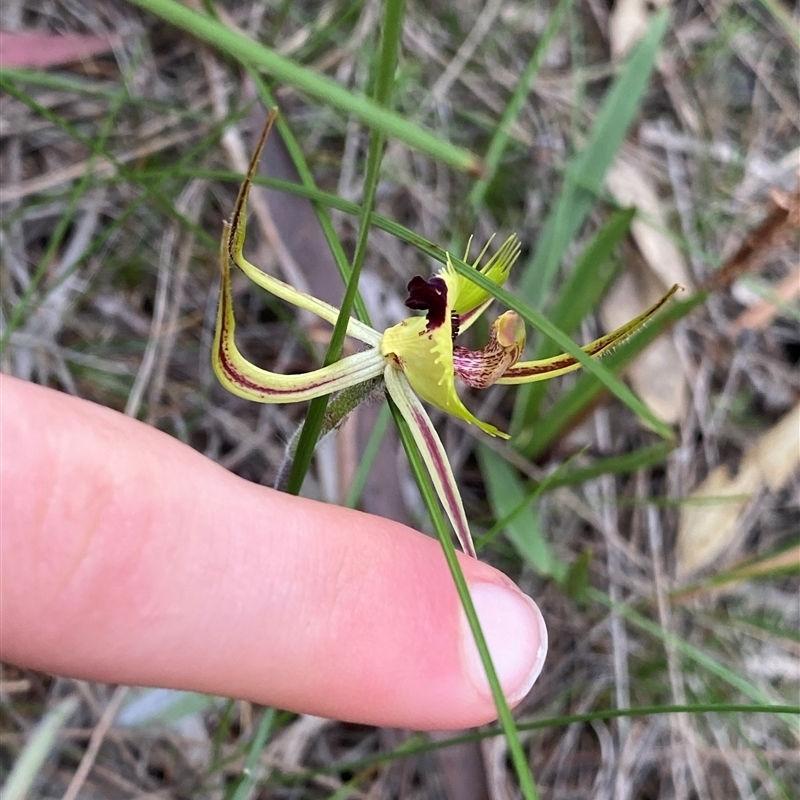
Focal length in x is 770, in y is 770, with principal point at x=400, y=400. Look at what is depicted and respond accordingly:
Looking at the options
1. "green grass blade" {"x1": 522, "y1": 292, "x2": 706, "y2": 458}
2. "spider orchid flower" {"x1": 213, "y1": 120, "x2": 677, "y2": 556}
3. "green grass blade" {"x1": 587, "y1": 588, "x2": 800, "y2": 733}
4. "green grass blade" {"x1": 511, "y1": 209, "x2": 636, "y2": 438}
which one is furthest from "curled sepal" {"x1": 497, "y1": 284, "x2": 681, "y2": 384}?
"green grass blade" {"x1": 587, "y1": 588, "x2": 800, "y2": 733}

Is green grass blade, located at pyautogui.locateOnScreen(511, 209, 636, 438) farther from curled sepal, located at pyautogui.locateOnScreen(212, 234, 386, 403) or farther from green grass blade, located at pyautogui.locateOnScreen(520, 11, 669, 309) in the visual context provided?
curled sepal, located at pyautogui.locateOnScreen(212, 234, 386, 403)

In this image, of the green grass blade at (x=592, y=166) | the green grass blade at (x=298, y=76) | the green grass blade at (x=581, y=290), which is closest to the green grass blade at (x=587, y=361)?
the green grass blade at (x=298, y=76)

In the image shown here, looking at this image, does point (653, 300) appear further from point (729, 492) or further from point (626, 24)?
point (626, 24)

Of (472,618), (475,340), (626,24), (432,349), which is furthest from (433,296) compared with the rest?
(626,24)

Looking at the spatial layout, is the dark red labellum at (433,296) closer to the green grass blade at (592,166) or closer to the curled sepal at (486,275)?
the curled sepal at (486,275)

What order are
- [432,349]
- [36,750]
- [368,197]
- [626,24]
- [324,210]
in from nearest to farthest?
[368,197]
[432,349]
[324,210]
[36,750]
[626,24]

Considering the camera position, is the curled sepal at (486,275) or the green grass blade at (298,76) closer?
the green grass blade at (298,76)

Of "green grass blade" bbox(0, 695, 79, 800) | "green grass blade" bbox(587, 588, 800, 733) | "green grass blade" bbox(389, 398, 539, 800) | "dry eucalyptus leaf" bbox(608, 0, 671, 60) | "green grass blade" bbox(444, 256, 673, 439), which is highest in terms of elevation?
"dry eucalyptus leaf" bbox(608, 0, 671, 60)
